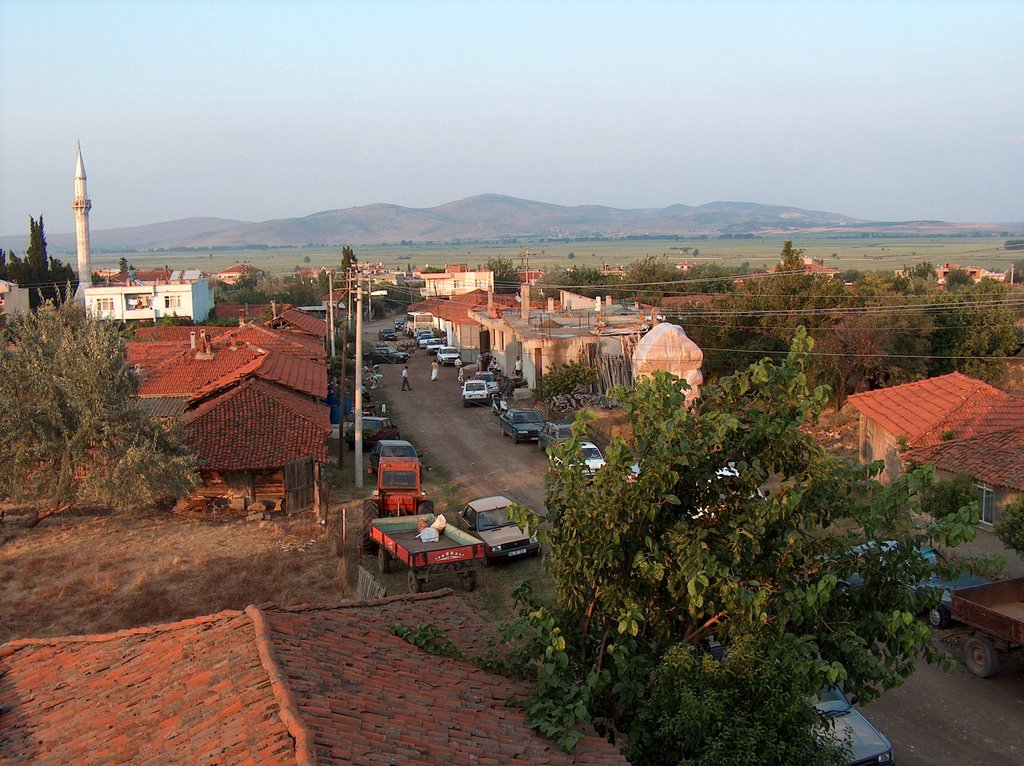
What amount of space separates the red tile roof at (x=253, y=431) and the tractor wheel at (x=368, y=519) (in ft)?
6.60

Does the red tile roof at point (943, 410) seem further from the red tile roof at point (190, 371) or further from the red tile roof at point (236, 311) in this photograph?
the red tile roof at point (236, 311)

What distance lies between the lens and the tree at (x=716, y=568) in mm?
7805

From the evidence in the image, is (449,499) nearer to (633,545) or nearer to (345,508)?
(345,508)

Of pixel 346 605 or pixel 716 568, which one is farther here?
pixel 346 605

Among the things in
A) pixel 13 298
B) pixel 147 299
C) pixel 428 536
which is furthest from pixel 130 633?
pixel 147 299

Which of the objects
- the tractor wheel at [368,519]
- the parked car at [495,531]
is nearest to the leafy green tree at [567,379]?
the tractor wheel at [368,519]

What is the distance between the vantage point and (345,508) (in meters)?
25.0

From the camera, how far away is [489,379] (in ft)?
156

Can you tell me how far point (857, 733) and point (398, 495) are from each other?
14.1 meters

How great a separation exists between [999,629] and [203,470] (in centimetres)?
1914

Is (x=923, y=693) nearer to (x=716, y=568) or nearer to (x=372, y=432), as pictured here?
(x=716, y=568)

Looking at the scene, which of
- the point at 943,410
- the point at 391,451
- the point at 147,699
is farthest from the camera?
the point at 391,451

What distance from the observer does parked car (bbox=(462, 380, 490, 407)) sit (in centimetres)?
4281

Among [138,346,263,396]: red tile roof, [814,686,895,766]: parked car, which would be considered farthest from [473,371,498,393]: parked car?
[814,686,895,766]: parked car
